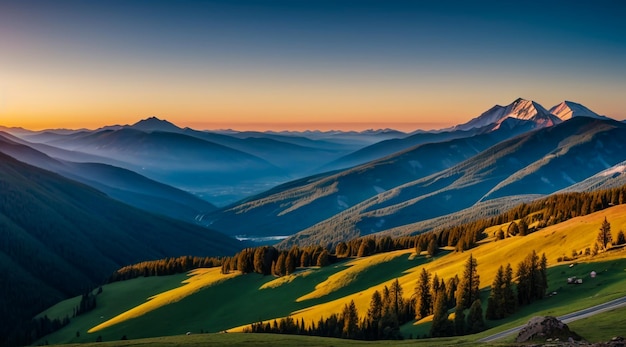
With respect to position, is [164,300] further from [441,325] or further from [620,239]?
[620,239]

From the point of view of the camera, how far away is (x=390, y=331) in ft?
294

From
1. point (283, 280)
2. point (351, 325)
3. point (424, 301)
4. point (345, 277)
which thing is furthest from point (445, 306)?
point (283, 280)

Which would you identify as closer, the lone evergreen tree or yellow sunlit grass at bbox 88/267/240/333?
the lone evergreen tree

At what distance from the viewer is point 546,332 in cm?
4769

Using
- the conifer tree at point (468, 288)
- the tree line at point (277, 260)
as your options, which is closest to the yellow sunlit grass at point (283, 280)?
the tree line at point (277, 260)

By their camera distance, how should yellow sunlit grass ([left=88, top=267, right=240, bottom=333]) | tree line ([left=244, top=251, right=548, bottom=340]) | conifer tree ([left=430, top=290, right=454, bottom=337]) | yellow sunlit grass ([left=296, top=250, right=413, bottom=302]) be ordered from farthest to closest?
yellow sunlit grass ([left=88, top=267, right=240, bottom=333]) < yellow sunlit grass ([left=296, top=250, right=413, bottom=302]) < tree line ([left=244, top=251, right=548, bottom=340]) < conifer tree ([left=430, top=290, right=454, bottom=337])

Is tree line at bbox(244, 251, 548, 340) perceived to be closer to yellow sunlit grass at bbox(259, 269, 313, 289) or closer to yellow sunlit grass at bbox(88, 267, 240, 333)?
yellow sunlit grass at bbox(259, 269, 313, 289)

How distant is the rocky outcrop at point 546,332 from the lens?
4625 cm

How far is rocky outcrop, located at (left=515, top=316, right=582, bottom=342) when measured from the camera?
46.2 metres

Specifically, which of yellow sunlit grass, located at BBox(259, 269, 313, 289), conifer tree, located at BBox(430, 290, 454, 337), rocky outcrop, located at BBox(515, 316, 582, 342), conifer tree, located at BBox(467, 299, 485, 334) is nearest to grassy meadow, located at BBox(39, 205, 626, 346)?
yellow sunlit grass, located at BBox(259, 269, 313, 289)

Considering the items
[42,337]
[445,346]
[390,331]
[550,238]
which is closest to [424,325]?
[390,331]

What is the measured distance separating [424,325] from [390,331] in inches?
295

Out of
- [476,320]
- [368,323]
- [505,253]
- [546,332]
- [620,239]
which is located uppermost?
[620,239]

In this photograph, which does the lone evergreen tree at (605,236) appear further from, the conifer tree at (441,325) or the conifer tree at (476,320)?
the conifer tree at (441,325)
